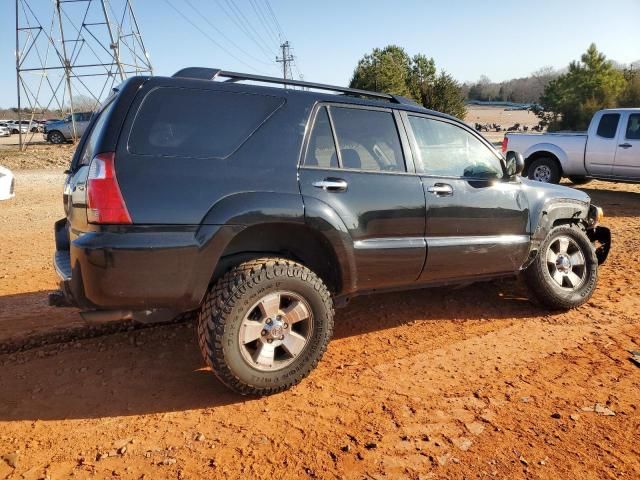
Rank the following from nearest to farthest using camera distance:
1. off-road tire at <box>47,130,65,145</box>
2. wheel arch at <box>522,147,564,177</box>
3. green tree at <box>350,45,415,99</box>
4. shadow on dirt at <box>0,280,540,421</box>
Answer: shadow on dirt at <box>0,280,540,421</box> → wheel arch at <box>522,147,564,177</box> → off-road tire at <box>47,130,65,145</box> → green tree at <box>350,45,415,99</box>

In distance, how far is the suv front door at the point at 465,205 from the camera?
3711mm

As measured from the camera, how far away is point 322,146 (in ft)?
10.8

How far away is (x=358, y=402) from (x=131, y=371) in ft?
5.06

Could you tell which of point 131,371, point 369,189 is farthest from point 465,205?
point 131,371

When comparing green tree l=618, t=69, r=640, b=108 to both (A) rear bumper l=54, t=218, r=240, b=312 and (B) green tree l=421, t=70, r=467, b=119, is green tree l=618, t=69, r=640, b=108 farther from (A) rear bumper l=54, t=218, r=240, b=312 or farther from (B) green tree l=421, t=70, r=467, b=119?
(A) rear bumper l=54, t=218, r=240, b=312

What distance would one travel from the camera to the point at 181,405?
9.76 ft

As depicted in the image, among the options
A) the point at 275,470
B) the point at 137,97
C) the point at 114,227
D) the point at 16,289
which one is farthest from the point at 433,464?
the point at 16,289

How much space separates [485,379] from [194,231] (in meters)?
2.08

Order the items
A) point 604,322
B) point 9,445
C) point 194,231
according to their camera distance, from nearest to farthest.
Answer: point 9,445 < point 194,231 < point 604,322

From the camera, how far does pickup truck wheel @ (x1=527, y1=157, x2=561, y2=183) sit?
39.2 ft

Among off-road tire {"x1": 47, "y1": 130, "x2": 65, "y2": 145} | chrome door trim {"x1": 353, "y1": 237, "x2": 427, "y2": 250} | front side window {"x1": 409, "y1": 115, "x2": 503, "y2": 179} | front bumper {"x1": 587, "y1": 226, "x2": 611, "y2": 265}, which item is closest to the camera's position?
chrome door trim {"x1": 353, "y1": 237, "x2": 427, "y2": 250}

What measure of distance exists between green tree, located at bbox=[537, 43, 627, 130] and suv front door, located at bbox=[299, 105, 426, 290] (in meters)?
34.8

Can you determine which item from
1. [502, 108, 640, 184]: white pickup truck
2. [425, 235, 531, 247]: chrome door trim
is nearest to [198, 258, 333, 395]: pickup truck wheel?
[425, 235, 531, 247]: chrome door trim

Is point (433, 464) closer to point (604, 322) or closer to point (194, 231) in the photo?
point (194, 231)
